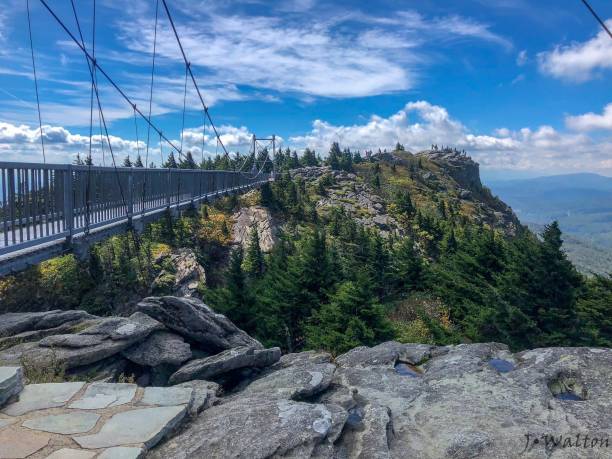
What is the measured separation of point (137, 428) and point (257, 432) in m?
1.44

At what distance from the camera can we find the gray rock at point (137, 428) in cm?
462

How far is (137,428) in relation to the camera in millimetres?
4953

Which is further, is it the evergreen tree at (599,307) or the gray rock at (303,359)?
the evergreen tree at (599,307)

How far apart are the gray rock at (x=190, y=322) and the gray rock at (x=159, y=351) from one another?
0.40 metres

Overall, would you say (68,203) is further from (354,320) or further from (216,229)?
(216,229)

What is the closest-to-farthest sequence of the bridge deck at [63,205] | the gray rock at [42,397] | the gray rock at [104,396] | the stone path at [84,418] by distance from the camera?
the stone path at [84,418] < the gray rock at [42,397] < the gray rock at [104,396] < the bridge deck at [63,205]

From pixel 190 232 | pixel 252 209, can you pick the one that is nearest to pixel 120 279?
pixel 190 232

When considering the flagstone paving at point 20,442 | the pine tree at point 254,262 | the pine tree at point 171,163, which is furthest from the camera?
the pine tree at point 171,163

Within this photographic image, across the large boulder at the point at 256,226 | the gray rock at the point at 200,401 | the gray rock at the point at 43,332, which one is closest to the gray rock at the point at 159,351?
the gray rock at the point at 43,332

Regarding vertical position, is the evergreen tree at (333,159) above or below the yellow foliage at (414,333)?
above

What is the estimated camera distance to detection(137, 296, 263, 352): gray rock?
32.9 feet

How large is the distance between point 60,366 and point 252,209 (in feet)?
113

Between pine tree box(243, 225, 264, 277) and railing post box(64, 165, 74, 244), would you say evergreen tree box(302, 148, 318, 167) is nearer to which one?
pine tree box(243, 225, 264, 277)

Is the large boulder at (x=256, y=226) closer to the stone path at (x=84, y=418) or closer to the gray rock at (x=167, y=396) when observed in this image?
the gray rock at (x=167, y=396)
